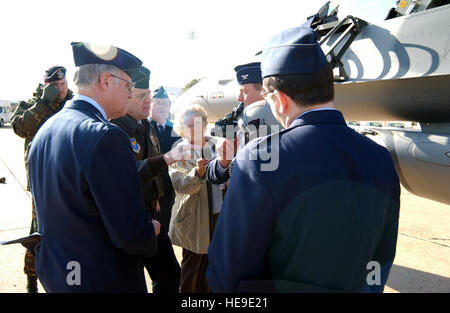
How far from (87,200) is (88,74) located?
0.67 meters

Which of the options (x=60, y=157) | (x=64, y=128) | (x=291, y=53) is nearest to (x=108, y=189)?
(x=60, y=157)

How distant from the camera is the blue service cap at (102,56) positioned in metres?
1.62

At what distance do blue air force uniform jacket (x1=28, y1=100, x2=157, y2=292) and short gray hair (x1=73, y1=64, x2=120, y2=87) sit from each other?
0.39ft

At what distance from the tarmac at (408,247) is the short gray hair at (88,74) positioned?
7.29 feet

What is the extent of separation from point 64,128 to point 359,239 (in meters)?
1.36

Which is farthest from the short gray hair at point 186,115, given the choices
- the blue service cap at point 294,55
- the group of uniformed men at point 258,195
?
the blue service cap at point 294,55

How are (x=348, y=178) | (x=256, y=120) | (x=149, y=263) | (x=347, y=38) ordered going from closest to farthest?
(x=348, y=178), (x=256, y=120), (x=149, y=263), (x=347, y=38)

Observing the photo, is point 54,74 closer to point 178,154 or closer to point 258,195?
point 178,154

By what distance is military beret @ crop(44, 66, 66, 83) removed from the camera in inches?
130

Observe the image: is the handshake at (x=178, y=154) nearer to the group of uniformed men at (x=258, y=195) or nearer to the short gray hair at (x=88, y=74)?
the group of uniformed men at (x=258, y=195)

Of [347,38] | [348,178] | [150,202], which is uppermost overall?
[347,38]

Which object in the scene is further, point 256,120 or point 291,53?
point 256,120
